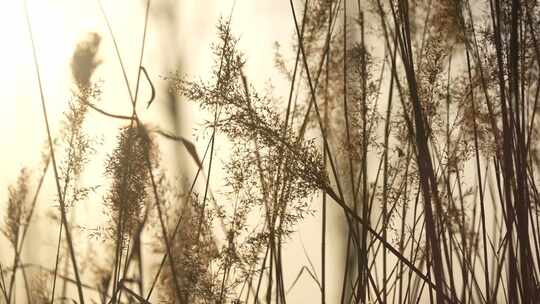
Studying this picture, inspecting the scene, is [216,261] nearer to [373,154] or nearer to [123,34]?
[373,154]

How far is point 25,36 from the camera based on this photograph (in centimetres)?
98

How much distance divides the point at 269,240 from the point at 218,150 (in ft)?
0.49

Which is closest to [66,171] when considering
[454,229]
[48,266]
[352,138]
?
[48,266]

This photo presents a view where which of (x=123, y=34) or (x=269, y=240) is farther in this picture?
(x=123, y=34)

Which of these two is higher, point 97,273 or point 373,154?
point 373,154

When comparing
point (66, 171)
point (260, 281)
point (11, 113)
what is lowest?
point (260, 281)

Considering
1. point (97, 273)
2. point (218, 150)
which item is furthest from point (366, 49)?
point (97, 273)

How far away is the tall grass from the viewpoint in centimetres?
86

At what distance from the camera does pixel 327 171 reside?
87cm

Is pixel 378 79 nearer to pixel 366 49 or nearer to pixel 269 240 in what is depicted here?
pixel 366 49

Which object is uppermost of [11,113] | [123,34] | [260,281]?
[123,34]

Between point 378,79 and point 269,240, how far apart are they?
287 mm

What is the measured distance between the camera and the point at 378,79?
95 cm

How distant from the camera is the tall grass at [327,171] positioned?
86 cm
